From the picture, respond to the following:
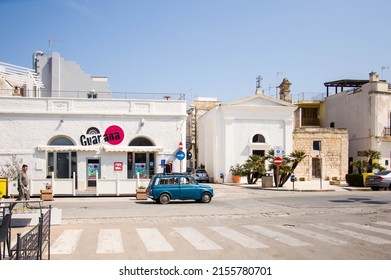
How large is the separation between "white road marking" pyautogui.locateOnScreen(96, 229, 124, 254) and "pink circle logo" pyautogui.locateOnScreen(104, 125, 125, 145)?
54.7ft

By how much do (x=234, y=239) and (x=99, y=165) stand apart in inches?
751

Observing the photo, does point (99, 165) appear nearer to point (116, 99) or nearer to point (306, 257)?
point (116, 99)

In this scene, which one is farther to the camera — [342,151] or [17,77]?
[342,151]

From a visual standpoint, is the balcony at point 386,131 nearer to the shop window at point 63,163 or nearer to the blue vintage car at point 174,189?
the blue vintage car at point 174,189

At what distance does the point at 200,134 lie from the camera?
47.4 m

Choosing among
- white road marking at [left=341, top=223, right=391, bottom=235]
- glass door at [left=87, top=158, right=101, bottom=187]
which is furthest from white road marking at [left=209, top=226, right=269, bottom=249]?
glass door at [left=87, top=158, right=101, bottom=187]

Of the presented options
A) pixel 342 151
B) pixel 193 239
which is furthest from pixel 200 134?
pixel 193 239

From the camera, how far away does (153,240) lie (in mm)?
10805

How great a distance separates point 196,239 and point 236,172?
1074 inches

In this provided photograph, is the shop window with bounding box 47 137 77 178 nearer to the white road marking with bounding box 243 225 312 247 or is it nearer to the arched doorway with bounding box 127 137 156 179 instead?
the arched doorway with bounding box 127 137 156 179

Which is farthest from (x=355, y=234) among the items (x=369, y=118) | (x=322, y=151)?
(x=369, y=118)

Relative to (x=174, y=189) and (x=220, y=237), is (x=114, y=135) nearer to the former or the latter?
(x=174, y=189)

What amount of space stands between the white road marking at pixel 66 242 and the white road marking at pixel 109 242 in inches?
22.4

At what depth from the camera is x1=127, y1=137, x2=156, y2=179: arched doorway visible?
29.1m
